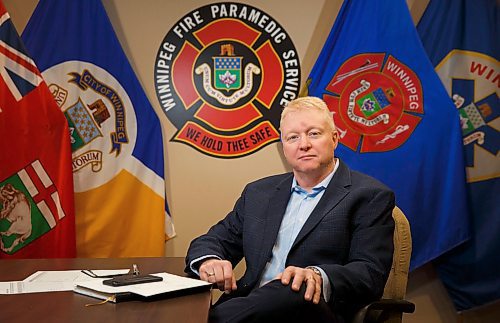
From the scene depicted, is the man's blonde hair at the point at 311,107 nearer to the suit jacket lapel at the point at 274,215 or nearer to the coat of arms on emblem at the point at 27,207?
the suit jacket lapel at the point at 274,215

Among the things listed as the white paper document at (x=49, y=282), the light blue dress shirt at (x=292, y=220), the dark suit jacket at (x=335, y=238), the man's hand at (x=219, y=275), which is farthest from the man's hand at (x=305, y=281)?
the white paper document at (x=49, y=282)

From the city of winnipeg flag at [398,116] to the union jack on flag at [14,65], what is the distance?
1475mm

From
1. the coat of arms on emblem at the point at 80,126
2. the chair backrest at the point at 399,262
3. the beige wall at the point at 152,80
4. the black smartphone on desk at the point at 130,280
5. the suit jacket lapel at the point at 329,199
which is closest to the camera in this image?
the black smartphone on desk at the point at 130,280

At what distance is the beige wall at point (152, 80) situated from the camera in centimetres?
349

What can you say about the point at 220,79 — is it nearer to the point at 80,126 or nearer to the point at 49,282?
the point at 80,126

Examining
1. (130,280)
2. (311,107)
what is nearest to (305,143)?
(311,107)

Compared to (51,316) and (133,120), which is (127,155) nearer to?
(133,120)

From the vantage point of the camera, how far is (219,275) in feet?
6.26


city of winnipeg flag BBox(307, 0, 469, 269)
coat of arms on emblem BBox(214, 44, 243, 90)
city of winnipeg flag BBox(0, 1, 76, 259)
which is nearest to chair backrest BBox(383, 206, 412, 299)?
city of winnipeg flag BBox(307, 0, 469, 269)

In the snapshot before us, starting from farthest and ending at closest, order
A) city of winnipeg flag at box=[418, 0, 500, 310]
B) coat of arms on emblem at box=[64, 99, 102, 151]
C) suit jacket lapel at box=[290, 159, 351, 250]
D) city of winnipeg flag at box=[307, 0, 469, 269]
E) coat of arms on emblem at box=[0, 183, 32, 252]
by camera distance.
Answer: coat of arms on emblem at box=[64, 99, 102, 151]
city of winnipeg flag at box=[418, 0, 500, 310]
city of winnipeg flag at box=[307, 0, 469, 269]
coat of arms on emblem at box=[0, 183, 32, 252]
suit jacket lapel at box=[290, 159, 351, 250]

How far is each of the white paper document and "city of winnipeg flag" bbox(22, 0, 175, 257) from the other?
1.43 meters

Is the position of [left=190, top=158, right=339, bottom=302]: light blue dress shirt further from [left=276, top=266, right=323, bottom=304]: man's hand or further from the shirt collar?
[left=276, top=266, right=323, bottom=304]: man's hand

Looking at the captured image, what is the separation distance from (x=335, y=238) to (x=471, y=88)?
1.71m

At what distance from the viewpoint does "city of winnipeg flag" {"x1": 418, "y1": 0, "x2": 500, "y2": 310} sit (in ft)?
10.7
